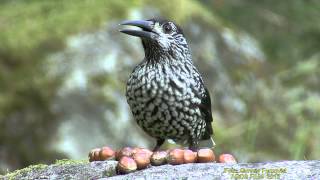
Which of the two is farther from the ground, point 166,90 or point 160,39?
point 160,39

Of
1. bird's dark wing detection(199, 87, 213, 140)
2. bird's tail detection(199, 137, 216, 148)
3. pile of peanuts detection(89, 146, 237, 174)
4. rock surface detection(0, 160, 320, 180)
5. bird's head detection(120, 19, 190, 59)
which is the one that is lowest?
rock surface detection(0, 160, 320, 180)

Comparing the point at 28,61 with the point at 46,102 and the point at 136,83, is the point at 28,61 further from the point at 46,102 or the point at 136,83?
the point at 136,83

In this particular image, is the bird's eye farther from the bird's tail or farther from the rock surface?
the rock surface

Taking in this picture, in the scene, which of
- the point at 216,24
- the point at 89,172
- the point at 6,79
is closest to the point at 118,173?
the point at 89,172

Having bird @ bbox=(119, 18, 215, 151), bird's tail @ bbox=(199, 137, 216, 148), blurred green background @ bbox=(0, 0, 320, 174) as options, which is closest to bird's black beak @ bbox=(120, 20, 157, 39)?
bird @ bbox=(119, 18, 215, 151)

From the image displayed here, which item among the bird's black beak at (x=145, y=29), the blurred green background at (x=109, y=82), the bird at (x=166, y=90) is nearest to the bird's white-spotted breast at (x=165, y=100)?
the bird at (x=166, y=90)

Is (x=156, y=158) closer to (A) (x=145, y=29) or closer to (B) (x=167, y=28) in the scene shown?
(A) (x=145, y=29)

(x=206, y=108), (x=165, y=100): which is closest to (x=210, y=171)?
(x=165, y=100)
